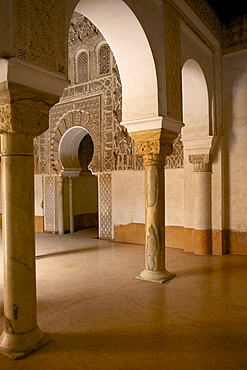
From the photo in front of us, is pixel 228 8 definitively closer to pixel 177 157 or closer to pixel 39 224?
pixel 177 157

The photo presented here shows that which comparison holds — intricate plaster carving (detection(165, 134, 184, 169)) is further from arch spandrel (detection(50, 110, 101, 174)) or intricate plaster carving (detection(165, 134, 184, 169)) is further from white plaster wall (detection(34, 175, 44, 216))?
white plaster wall (detection(34, 175, 44, 216))

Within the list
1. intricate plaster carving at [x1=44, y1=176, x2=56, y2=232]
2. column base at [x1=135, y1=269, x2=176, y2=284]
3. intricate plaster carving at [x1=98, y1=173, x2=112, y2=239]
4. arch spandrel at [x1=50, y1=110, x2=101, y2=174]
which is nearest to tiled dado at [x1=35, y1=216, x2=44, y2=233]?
intricate plaster carving at [x1=44, y1=176, x2=56, y2=232]

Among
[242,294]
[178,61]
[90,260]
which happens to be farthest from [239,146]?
[90,260]

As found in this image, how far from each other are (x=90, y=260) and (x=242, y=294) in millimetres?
2992

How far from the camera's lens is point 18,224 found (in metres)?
2.79

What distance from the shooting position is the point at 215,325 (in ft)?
11.1

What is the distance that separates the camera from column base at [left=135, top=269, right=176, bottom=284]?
4828 mm

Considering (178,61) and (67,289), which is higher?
(178,61)

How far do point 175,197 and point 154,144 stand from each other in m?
2.71

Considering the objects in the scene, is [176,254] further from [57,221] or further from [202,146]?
[57,221]

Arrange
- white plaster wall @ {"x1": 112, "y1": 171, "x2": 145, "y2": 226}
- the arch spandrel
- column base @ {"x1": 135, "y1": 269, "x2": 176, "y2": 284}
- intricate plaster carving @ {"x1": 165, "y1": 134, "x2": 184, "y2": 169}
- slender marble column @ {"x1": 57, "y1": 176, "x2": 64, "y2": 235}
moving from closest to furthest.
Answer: column base @ {"x1": 135, "y1": 269, "x2": 176, "y2": 284}
intricate plaster carving @ {"x1": 165, "y1": 134, "x2": 184, "y2": 169}
white plaster wall @ {"x1": 112, "y1": 171, "x2": 145, "y2": 226}
the arch spandrel
slender marble column @ {"x1": 57, "y1": 176, "x2": 64, "y2": 235}

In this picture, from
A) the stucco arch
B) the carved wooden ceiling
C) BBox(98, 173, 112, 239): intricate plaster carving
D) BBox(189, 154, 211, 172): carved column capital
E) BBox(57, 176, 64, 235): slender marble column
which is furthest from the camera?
BBox(57, 176, 64, 235): slender marble column

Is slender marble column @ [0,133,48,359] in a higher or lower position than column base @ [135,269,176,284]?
higher

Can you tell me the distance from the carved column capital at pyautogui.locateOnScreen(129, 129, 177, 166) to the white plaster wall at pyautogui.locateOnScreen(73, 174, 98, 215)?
5679 mm
